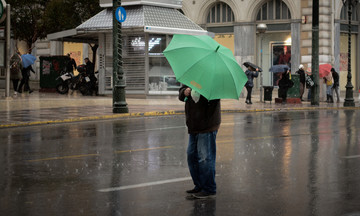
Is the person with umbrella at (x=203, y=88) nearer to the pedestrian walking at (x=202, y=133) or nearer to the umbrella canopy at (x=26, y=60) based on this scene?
the pedestrian walking at (x=202, y=133)

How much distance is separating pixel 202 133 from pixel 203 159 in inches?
11.3

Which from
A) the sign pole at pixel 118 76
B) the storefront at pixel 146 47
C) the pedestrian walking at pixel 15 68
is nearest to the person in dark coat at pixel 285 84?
the storefront at pixel 146 47

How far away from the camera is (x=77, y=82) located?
1265 inches

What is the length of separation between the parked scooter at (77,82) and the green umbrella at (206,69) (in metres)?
24.4

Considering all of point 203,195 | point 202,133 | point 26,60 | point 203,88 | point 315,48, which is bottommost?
point 203,195

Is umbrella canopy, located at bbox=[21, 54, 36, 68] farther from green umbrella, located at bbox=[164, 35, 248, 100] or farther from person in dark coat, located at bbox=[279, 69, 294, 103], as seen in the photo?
green umbrella, located at bbox=[164, 35, 248, 100]

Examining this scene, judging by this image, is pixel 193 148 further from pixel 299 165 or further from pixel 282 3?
pixel 282 3

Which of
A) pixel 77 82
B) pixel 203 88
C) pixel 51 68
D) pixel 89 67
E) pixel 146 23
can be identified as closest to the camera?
pixel 203 88

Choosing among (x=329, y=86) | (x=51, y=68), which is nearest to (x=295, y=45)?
(x=329, y=86)

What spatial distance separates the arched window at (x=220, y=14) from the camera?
1416 inches

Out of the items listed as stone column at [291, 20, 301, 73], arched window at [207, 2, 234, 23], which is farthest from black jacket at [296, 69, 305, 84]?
arched window at [207, 2, 234, 23]

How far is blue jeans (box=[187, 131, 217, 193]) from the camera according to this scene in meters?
7.28

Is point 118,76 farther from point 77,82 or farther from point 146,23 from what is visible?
point 77,82

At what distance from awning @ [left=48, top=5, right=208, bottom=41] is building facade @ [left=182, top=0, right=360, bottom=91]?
211 inches
